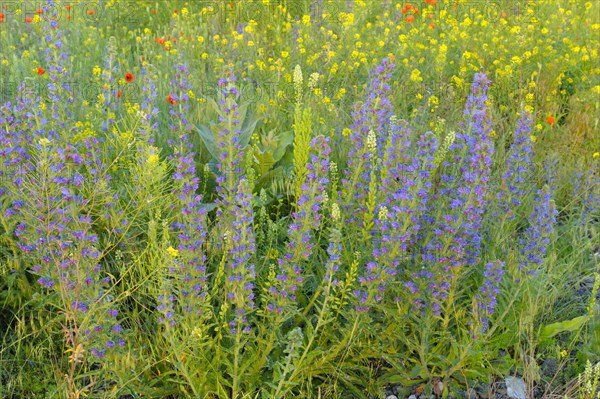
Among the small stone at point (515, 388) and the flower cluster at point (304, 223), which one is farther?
the small stone at point (515, 388)

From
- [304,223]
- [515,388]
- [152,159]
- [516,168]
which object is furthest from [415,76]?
[152,159]

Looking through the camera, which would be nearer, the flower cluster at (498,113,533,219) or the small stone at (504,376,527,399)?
the small stone at (504,376,527,399)

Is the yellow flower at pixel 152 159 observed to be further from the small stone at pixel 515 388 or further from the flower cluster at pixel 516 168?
the small stone at pixel 515 388

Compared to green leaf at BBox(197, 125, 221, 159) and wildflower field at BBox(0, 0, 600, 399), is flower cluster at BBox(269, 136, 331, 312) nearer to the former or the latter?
wildflower field at BBox(0, 0, 600, 399)

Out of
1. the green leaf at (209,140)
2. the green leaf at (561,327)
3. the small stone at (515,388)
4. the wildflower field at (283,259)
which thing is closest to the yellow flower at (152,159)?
the wildflower field at (283,259)

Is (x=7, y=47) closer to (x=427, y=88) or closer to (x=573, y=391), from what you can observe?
(x=427, y=88)

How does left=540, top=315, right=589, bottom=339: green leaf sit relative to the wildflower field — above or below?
below

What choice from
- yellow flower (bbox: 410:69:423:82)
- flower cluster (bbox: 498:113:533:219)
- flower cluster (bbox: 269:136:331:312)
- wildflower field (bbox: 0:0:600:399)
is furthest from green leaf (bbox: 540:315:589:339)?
yellow flower (bbox: 410:69:423:82)

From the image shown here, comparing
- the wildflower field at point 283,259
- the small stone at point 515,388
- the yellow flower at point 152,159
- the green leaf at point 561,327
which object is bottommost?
the small stone at point 515,388

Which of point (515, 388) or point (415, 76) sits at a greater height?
point (415, 76)

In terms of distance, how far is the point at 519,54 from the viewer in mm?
5418

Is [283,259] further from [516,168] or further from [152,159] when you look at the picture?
[516,168]

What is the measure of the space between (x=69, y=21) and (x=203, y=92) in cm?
235

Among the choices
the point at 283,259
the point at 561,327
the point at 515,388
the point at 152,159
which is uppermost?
the point at 152,159
